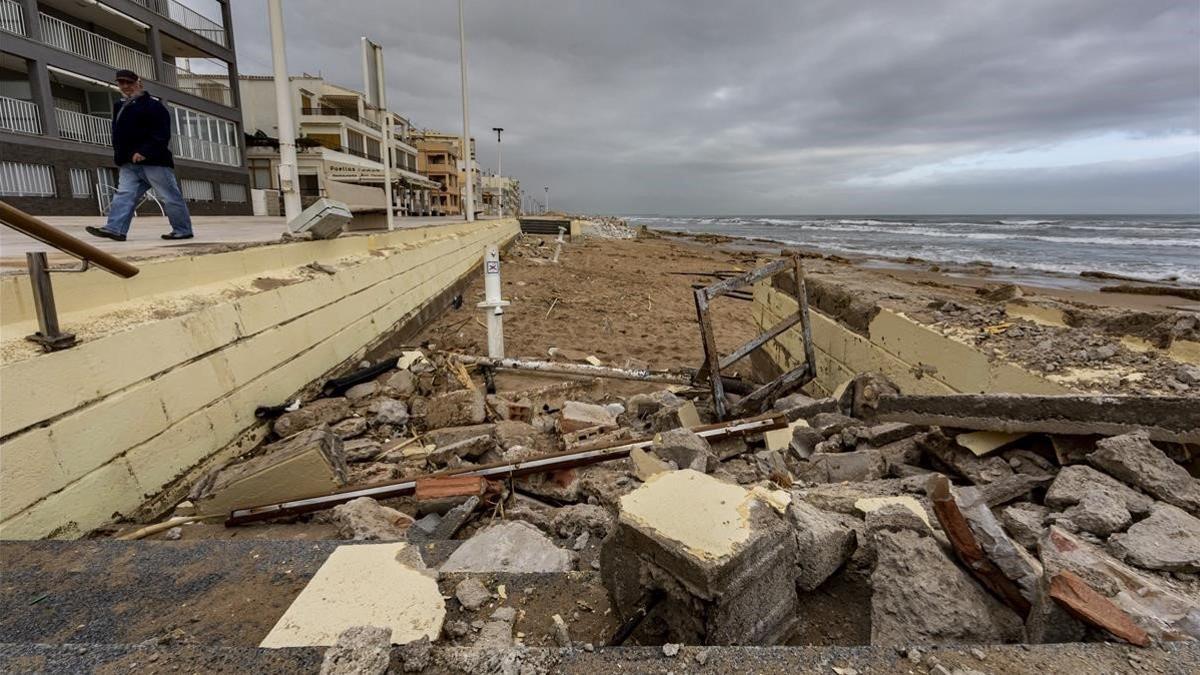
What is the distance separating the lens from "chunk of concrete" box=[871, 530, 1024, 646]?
164 centimetres

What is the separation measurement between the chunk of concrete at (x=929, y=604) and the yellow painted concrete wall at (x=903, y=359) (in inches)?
79.1

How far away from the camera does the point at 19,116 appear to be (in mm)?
16406

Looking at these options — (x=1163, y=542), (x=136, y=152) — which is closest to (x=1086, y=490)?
(x=1163, y=542)

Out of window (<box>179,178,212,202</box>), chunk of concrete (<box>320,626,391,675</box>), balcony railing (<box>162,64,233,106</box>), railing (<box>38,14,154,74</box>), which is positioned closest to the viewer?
chunk of concrete (<box>320,626,391,675</box>)

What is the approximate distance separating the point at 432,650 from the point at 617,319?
9465 mm

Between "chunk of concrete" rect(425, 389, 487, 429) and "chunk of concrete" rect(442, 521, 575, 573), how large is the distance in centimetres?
257

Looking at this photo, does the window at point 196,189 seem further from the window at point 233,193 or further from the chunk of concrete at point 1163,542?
the chunk of concrete at point 1163,542

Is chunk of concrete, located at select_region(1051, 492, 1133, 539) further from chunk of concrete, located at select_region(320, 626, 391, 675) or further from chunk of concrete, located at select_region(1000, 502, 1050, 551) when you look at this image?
chunk of concrete, located at select_region(320, 626, 391, 675)

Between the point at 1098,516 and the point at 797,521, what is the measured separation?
116 cm

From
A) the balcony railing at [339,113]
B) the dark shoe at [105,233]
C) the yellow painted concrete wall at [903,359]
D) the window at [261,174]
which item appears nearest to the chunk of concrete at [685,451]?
the yellow painted concrete wall at [903,359]

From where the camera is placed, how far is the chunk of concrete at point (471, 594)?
5.91 feet

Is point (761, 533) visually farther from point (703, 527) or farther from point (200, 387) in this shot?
point (200, 387)

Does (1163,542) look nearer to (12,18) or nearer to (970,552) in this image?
(970,552)

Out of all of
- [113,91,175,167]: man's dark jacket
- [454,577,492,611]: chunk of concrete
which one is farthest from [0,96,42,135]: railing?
[454,577,492,611]: chunk of concrete
